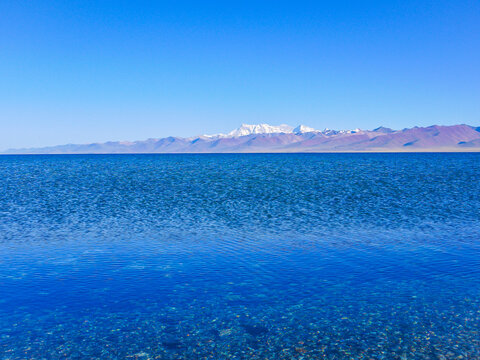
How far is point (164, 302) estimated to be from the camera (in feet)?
53.3

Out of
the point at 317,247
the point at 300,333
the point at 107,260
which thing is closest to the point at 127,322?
the point at 300,333

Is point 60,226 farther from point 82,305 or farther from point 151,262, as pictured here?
point 82,305

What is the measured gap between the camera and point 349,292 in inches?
677

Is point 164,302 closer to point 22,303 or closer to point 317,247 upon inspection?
point 22,303

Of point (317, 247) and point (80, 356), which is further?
point (317, 247)

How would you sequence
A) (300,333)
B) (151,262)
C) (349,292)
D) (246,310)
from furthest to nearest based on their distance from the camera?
1. (151,262)
2. (349,292)
3. (246,310)
4. (300,333)

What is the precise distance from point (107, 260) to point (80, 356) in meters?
10.1

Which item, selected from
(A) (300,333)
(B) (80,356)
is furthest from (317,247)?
(B) (80,356)

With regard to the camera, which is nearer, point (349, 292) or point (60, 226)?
point (349, 292)

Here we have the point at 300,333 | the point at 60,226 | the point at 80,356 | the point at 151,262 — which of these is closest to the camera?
the point at 80,356

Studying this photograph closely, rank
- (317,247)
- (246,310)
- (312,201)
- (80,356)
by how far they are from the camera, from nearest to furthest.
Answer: (80,356) → (246,310) → (317,247) → (312,201)

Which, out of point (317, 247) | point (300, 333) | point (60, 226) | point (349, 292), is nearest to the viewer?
point (300, 333)

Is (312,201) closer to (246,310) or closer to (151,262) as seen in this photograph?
(151,262)

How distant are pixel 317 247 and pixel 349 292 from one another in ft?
24.5
